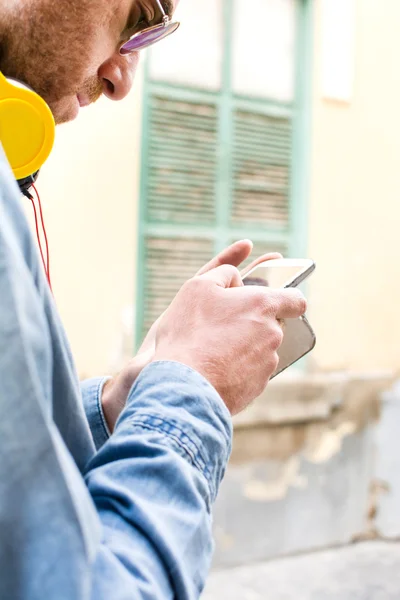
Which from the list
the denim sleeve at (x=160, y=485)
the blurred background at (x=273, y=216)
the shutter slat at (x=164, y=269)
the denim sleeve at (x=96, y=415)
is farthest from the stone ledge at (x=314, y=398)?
the denim sleeve at (x=160, y=485)

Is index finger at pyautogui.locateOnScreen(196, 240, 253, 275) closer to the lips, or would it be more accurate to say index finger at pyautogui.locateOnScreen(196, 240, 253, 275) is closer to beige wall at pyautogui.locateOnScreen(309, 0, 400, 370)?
the lips

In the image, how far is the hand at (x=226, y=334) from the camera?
0.77 metres

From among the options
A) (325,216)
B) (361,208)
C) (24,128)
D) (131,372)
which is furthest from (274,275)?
(361,208)

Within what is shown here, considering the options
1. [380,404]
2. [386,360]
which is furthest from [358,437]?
[386,360]

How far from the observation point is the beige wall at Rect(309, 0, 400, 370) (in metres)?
4.36

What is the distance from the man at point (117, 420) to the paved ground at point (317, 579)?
337cm

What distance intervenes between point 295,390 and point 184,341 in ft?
11.5

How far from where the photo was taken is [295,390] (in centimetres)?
419

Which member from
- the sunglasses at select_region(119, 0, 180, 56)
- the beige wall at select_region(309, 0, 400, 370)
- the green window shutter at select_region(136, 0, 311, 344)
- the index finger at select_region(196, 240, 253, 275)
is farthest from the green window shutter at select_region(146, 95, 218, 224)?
the sunglasses at select_region(119, 0, 180, 56)

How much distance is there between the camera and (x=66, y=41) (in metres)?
0.87

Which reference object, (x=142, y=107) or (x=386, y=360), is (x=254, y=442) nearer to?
(x=386, y=360)

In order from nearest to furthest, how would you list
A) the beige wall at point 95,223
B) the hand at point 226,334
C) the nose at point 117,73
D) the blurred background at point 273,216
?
the hand at point 226,334
the nose at point 117,73
the beige wall at point 95,223
the blurred background at point 273,216

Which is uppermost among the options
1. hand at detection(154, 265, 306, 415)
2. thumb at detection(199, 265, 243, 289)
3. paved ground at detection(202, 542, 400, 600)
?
thumb at detection(199, 265, 243, 289)

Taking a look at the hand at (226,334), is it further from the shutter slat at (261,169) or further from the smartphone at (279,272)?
the shutter slat at (261,169)
